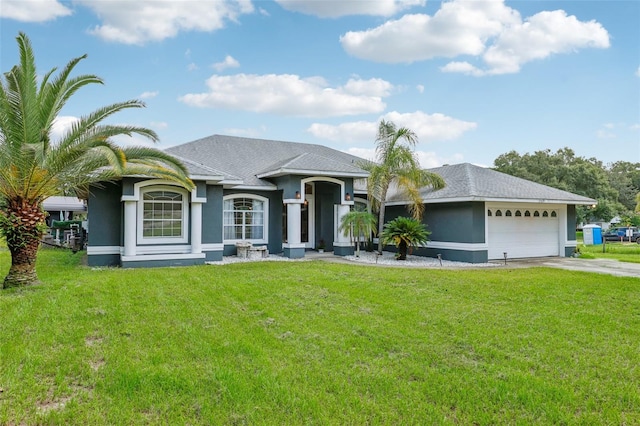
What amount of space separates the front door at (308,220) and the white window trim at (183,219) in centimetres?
658

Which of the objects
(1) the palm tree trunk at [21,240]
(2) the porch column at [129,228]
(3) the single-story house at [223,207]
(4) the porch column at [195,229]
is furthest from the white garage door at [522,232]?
(1) the palm tree trunk at [21,240]

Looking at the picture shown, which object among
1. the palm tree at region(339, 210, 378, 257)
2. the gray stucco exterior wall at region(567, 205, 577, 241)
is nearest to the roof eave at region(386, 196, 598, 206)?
the gray stucco exterior wall at region(567, 205, 577, 241)

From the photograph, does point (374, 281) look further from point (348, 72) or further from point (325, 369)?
point (348, 72)

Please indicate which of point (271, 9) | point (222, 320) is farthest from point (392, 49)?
point (222, 320)

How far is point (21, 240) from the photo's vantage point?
9.52 meters

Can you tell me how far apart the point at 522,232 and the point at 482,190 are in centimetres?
349

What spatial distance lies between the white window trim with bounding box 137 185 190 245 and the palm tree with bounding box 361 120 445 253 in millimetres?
7947

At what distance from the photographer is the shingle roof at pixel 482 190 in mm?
15906

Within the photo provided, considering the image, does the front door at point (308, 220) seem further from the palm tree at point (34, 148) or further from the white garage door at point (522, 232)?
the palm tree at point (34, 148)

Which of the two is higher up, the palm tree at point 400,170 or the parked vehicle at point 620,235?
the palm tree at point 400,170

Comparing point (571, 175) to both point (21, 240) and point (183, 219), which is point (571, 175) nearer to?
point (183, 219)

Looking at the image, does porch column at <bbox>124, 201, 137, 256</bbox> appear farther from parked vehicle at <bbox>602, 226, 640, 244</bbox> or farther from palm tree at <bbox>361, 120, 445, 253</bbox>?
parked vehicle at <bbox>602, 226, 640, 244</bbox>

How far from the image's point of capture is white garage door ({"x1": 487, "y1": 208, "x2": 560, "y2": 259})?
17.0m

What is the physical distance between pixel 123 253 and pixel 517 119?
69.6 feet
